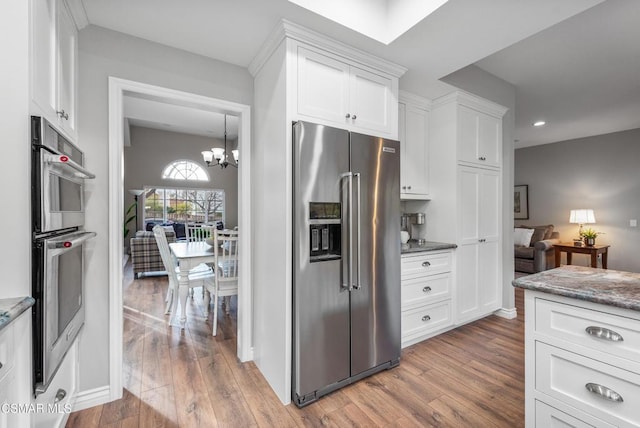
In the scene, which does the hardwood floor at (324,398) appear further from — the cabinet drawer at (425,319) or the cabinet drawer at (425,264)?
the cabinet drawer at (425,264)

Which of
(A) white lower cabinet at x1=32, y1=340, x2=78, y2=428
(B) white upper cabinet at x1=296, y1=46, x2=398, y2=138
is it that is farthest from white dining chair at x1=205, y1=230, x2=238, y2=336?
(B) white upper cabinet at x1=296, y1=46, x2=398, y2=138

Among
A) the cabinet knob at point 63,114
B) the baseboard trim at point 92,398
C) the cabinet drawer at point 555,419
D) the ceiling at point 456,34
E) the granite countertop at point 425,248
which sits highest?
the ceiling at point 456,34

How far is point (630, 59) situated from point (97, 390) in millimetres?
5547

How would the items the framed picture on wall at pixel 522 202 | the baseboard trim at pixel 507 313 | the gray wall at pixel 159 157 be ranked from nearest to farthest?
the baseboard trim at pixel 507 313
the framed picture on wall at pixel 522 202
the gray wall at pixel 159 157

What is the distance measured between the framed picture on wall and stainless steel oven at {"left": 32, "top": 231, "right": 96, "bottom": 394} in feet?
26.4

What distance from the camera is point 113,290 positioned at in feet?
6.30

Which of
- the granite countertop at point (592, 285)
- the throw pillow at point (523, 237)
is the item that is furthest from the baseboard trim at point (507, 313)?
the throw pillow at point (523, 237)

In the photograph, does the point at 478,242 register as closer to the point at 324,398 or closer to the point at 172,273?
the point at 324,398

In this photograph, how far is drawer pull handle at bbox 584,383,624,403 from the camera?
3.57 feet

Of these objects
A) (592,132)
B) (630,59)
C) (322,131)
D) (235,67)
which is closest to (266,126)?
(322,131)

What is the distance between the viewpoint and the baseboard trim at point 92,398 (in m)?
1.82

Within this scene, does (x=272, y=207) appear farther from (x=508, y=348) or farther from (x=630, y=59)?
(x=630, y=59)

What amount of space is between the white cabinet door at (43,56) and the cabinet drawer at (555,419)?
2.54 m

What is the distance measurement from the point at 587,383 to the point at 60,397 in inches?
97.2
